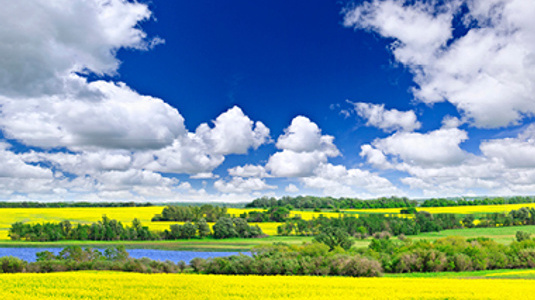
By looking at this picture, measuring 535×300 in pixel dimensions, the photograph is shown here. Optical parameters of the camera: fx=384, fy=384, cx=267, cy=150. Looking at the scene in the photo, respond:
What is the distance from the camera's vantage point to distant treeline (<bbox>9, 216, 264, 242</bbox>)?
111000 mm

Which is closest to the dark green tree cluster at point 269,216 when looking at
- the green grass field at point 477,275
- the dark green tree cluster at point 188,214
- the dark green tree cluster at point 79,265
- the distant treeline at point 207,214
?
the distant treeline at point 207,214

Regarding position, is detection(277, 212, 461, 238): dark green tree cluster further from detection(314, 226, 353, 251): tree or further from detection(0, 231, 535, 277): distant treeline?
detection(0, 231, 535, 277): distant treeline

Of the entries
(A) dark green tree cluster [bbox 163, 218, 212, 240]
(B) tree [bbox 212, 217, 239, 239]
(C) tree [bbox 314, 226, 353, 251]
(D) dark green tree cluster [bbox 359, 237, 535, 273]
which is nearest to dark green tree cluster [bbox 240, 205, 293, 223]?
(B) tree [bbox 212, 217, 239, 239]

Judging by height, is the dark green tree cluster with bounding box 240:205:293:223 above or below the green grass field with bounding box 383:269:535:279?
above

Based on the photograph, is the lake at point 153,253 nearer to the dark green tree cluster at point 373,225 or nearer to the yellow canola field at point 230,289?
the dark green tree cluster at point 373,225

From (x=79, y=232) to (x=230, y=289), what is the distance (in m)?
99.0

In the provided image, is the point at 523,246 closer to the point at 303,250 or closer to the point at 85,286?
the point at 303,250

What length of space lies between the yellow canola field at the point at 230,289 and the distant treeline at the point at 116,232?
8233 cm

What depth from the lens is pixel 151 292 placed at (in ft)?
94.4

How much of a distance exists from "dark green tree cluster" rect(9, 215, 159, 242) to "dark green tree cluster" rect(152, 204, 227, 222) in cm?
→ 2846

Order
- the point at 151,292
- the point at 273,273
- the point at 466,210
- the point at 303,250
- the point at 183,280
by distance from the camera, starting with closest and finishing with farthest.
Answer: the point at 151,292
the point at 183,280
the point at 273,273
the point at 303,250
the point at 466,210

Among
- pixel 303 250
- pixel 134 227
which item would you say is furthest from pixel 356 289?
pixel 134 227

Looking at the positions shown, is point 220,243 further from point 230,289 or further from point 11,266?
point 230,289

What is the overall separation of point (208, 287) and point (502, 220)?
135493mm
